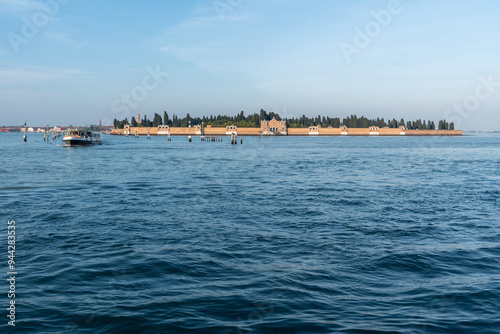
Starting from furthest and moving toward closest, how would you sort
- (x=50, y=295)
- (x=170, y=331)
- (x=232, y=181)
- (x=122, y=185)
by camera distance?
1. (x=232, y=181)
2. (x=122, y=185)
3. (x=50, y=295)
4. (x=170, y=331)

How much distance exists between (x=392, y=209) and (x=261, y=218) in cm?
604

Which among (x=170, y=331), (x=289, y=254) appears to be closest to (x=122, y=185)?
(x=289, y=254)

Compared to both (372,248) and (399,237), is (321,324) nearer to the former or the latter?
(372,248)

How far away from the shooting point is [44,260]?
34.7 ft

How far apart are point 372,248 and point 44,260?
8757 mm

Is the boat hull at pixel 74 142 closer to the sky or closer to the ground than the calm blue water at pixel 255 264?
closer to the sky

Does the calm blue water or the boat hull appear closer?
the calm blue water

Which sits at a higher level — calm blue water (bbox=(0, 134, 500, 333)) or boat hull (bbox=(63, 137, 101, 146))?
boat hull (bbox=(63, 137, 101, 146))

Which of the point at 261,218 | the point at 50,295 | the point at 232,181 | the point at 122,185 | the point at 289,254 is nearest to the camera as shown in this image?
the point at 50,295

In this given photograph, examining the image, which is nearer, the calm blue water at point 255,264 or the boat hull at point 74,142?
the calm blue water at point 255,264

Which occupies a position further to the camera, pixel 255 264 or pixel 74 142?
pixel 74 142

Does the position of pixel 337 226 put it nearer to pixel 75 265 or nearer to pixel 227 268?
pixel 227 268

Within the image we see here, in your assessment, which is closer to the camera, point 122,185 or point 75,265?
point 75,265

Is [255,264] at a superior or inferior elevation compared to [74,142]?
inferior
